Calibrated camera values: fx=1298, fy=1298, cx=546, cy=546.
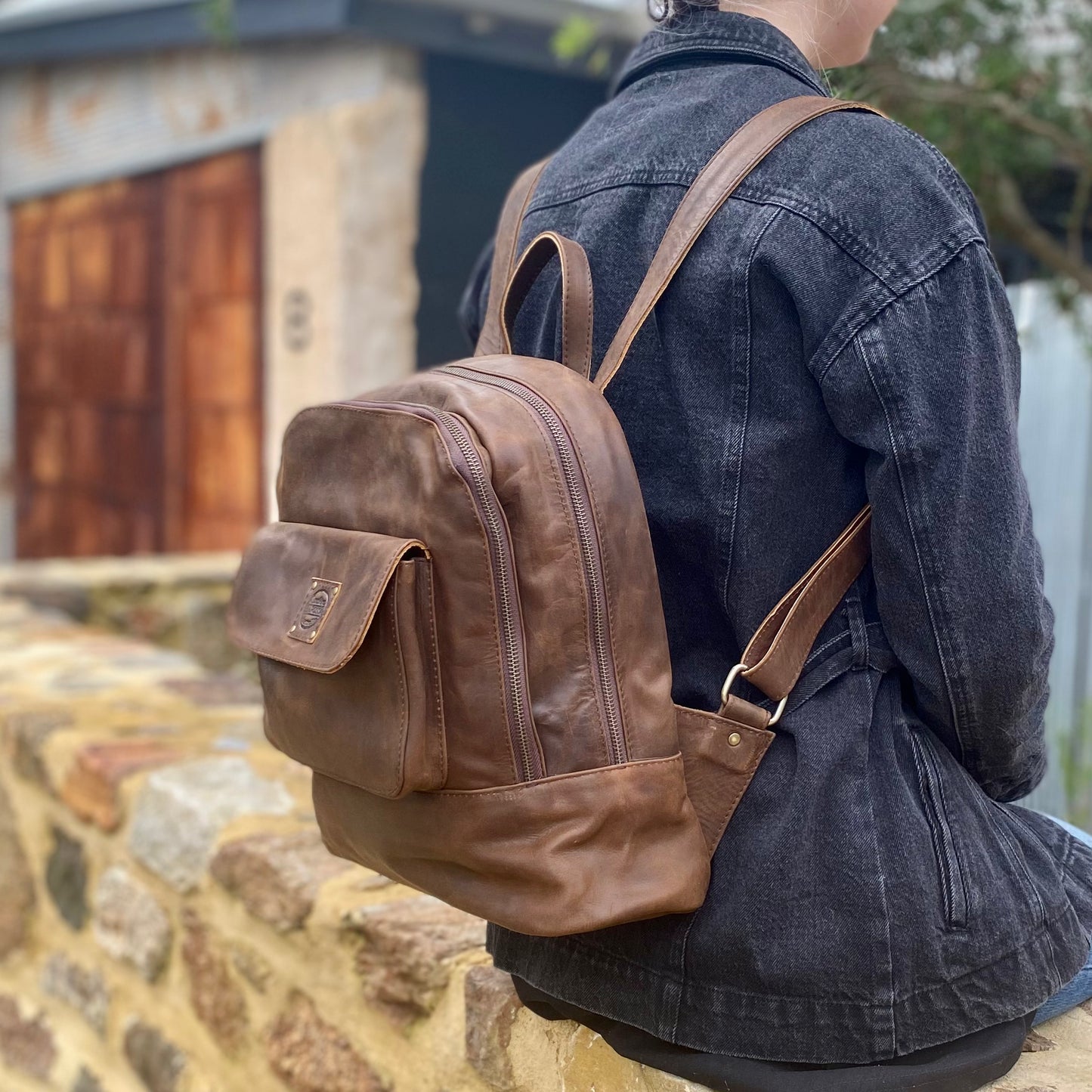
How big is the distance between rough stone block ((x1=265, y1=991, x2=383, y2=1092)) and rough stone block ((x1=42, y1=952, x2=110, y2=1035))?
0.69 metres

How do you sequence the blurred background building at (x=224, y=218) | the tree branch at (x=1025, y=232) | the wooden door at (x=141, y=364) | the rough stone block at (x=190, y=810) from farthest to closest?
the wooden door at (x=141, y=364) → the blurred background building at (x=224, y=218) → the tree branch at (x=1025, y=232) → the rough stone block at (x=190, y=810)

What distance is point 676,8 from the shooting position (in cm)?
133

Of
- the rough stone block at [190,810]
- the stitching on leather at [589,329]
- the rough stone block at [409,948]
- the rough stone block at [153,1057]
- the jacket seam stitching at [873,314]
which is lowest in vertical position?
the rough stone block at [153,1057]

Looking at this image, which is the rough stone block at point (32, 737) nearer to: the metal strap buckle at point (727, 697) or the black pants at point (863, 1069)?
the black pants at point (863, 1069)

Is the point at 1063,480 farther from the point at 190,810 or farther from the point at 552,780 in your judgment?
the point at 552,780

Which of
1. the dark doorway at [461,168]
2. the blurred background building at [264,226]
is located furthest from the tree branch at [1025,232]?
the dark doorway at [461,168]

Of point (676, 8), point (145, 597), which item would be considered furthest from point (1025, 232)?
point (145, 597)

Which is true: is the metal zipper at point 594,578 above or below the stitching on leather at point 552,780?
above

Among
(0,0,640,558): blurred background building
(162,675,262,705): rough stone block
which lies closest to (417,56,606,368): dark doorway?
(0,0,640,558): blurred background building

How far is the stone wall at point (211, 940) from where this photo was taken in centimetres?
A: 167

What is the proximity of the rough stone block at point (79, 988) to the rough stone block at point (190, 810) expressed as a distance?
0.39 m

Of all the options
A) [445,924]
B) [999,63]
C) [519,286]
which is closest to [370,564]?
[519,286]

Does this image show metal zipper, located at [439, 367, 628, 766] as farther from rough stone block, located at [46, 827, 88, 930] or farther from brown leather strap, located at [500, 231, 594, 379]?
rough stone block, located at [46, 827, 88, 930]

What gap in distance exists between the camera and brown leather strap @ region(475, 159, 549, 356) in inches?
54.3
